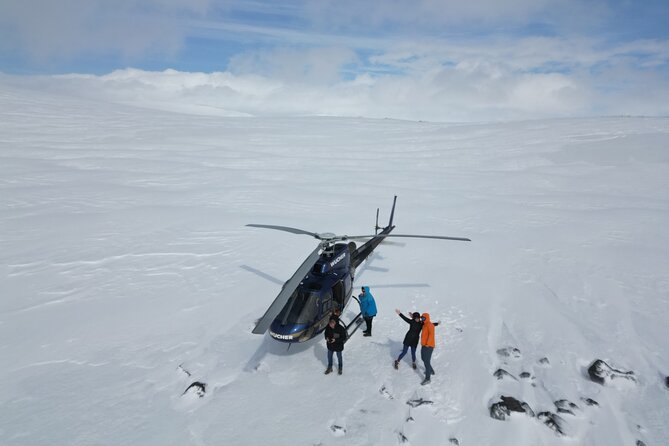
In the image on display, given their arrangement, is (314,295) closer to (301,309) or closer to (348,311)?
(301,309)

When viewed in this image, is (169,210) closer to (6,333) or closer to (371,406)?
(6,333)

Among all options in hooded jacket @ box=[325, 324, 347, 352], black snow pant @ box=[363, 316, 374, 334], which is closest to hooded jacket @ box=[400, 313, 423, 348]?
hooded jacket @ box=[325, 324, 347, 352]

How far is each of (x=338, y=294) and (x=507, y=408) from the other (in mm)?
4122

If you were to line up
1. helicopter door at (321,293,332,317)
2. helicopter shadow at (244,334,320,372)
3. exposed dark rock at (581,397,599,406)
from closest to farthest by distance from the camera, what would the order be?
exposed dark rock at (581,397,599,406)
helicopter shadow at (244,334,320,372)
helicopter door at (321,293,332,317)

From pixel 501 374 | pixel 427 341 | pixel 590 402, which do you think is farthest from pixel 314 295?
pixel 590 402

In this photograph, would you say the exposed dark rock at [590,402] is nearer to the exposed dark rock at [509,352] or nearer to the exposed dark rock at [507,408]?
the exposed dark rock at [507,408]

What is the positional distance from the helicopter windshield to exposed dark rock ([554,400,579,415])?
16.4ft

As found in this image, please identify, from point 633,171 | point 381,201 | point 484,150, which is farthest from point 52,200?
point 633,171

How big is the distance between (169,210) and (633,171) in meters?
27.6

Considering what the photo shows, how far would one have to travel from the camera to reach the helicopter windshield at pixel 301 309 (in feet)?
26.3

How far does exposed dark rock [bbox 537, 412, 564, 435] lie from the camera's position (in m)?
6.70

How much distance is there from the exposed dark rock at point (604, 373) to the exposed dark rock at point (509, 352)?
1386 mm

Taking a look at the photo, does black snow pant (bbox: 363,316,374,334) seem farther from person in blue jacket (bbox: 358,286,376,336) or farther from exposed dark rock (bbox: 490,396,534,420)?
exposed dark rock (bbox: 490,396,534,420)

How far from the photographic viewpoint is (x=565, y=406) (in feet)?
23.4
